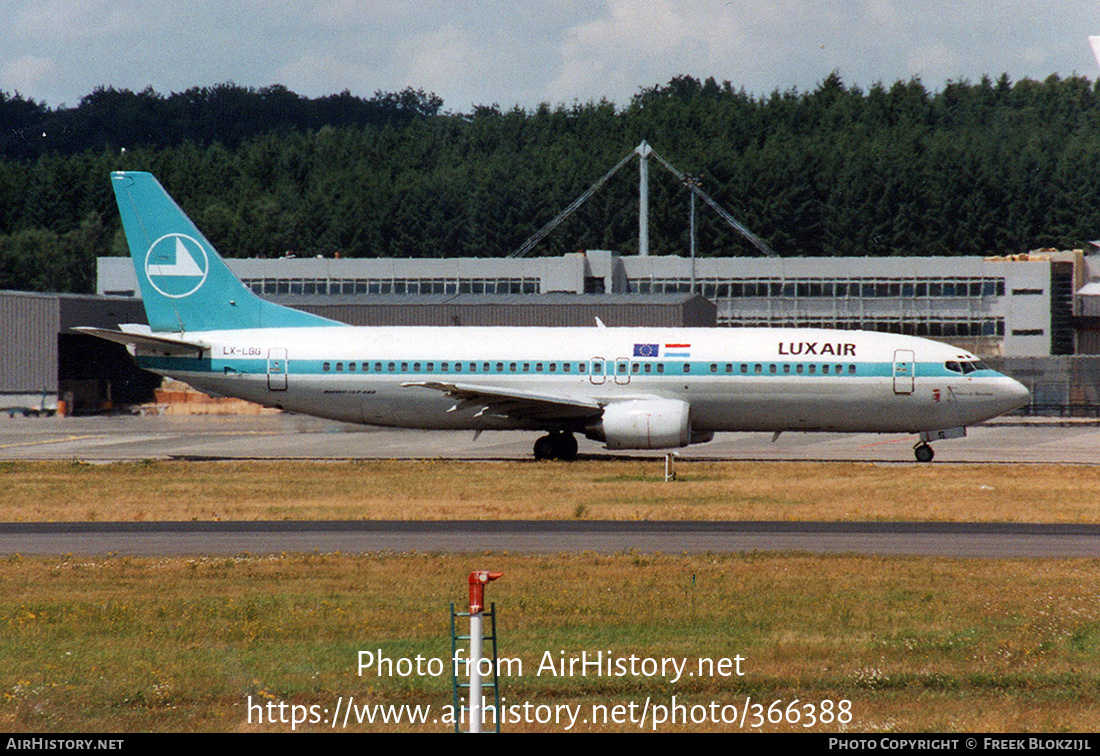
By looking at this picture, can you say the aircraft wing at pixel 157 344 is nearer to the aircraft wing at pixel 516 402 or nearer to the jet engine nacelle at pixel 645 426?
the aircraft wing at pixel 516 402

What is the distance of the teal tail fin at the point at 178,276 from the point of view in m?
44.5

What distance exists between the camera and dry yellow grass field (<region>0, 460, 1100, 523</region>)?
29.3 meters

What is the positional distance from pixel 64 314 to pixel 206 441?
21.0m

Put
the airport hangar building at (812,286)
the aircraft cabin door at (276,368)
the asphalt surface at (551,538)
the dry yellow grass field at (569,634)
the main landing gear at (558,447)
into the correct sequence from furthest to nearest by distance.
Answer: the airport hangar building at (812,286) < the aircraft cabin door at (276,368) < the main landing gear at (558,447) < the asphalt surface at (551,538) < the dry yellow grass field at (569,634)

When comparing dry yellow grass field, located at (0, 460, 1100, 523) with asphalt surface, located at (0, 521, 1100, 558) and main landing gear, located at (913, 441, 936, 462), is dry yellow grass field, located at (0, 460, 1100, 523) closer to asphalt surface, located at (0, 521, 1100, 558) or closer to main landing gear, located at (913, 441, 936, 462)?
asphalt surface, located at (0, 521, 1100, 558)

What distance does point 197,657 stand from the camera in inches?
615

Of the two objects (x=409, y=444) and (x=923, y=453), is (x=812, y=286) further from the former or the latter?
(x=923, y=453)

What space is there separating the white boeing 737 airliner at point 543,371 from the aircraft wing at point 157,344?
0.06 m

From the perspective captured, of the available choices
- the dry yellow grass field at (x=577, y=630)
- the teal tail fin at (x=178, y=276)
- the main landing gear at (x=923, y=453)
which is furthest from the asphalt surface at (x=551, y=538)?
the teal tail fin at (x=178, y=276)

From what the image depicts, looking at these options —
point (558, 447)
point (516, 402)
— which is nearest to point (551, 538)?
point (516, 402)

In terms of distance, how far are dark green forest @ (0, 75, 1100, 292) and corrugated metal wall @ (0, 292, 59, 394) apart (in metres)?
81.5

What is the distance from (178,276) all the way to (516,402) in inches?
519

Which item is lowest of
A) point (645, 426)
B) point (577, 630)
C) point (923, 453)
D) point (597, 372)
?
point (577, 630)

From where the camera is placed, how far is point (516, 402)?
4112 centimetres
